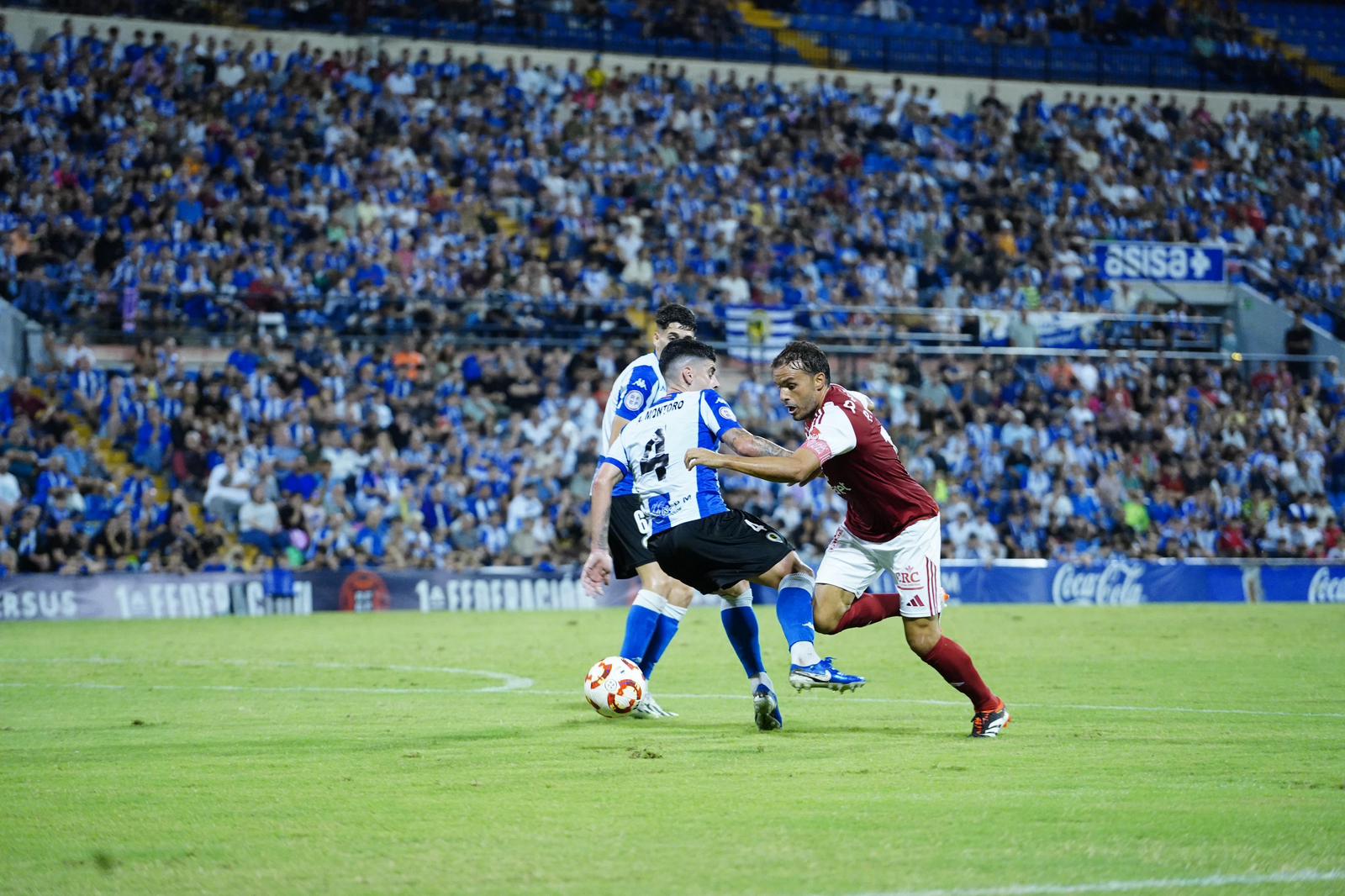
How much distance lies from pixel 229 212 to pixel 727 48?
14259mm

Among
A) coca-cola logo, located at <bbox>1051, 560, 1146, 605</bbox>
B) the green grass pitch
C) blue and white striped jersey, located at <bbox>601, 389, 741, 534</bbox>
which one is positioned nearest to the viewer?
the green grass pitch

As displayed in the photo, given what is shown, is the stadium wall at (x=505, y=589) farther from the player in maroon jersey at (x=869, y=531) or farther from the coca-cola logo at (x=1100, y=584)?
the player in maroon jersey at (x=869, y=531)

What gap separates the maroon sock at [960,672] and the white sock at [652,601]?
2116 millimetres

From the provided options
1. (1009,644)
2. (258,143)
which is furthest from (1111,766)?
(258,143)

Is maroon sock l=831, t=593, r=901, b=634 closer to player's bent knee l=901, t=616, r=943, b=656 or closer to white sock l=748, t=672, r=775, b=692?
player's bent knee l=901, t=616, r=943, b=656

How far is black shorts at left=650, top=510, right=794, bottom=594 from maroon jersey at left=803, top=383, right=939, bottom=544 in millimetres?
505

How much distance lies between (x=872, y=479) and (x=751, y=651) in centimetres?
136

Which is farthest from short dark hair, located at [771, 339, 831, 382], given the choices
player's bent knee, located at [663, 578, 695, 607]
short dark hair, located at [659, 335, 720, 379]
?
player's bent knee, located at [663, 578, 695, 607]

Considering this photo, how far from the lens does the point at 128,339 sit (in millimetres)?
26047

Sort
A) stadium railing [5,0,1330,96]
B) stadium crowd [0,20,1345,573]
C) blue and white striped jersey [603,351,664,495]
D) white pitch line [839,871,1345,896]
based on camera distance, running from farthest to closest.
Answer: stadium railing [5,0,1330,96], stadium crowd [0,20,1345,573], blue and white striped jersey [603,351,664,495], white pitch line [839,871,1345,896]

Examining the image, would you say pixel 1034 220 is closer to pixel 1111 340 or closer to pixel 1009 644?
pixel 1111 340

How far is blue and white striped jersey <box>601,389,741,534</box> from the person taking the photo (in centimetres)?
979

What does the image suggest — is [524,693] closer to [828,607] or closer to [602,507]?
[602,507]

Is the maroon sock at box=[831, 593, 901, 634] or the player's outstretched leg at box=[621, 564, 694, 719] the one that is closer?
the maroon sock at box=[831, 593, 901, 634]
